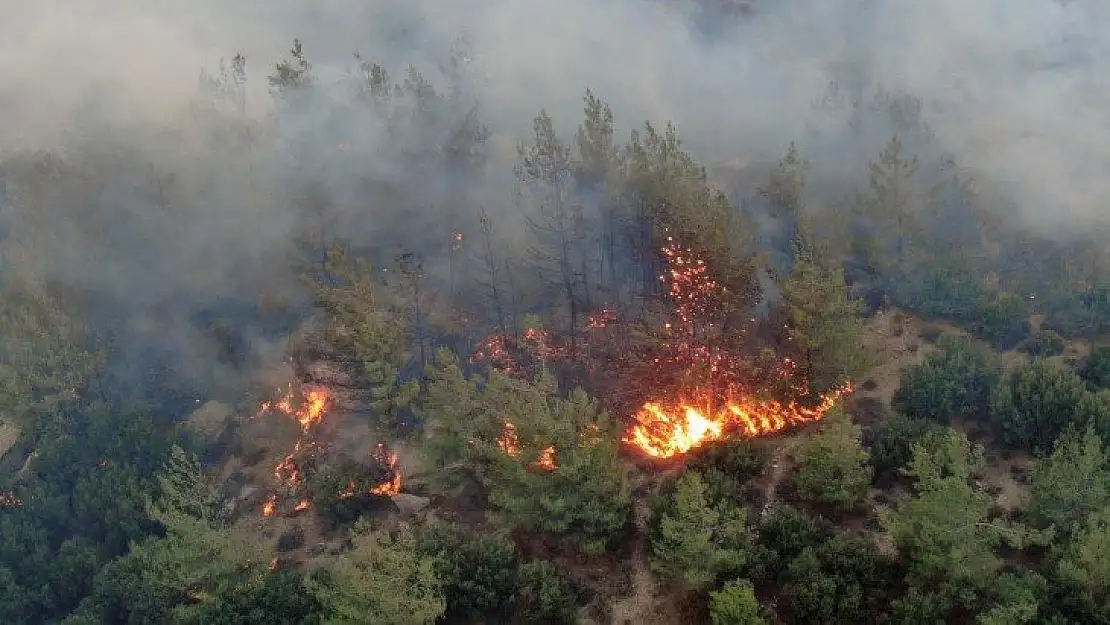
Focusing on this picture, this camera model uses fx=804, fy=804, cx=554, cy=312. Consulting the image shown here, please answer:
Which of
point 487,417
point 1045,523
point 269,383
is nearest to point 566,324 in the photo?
point 487,417

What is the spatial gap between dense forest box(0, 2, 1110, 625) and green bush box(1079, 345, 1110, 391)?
0.20 metres

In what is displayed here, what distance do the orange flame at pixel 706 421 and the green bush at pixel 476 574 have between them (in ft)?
30.9

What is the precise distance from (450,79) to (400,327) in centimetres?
3456

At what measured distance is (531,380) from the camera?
43.2m

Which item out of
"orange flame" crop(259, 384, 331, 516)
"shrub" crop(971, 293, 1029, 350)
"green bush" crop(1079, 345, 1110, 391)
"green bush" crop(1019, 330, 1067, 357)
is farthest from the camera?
"shrub" crop(971, 293, 1029, 350)

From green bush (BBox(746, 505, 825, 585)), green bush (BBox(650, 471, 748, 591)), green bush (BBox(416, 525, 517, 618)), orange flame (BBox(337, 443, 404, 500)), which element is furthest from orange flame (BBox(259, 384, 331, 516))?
green bush (BBox(746, 505, 825, 585))

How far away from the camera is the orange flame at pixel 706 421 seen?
118 feet

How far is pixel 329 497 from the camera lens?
39531mm

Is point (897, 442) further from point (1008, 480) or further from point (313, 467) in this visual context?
point (313, 467)

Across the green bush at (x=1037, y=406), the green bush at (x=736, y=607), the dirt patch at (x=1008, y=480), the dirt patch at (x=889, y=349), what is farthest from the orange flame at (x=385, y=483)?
the green bush at (x=1037, y=406)

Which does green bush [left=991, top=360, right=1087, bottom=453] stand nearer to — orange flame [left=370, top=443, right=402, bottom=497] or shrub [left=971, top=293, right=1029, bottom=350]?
shrub [left=971, top=293, right=1029, bottom=350]

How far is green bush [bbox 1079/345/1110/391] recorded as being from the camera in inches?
1437

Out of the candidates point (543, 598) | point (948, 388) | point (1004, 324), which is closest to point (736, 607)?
point (543, 598)

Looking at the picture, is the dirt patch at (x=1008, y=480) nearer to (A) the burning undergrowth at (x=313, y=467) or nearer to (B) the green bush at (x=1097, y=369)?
(B) the green bush at (x=1097, y=369)
